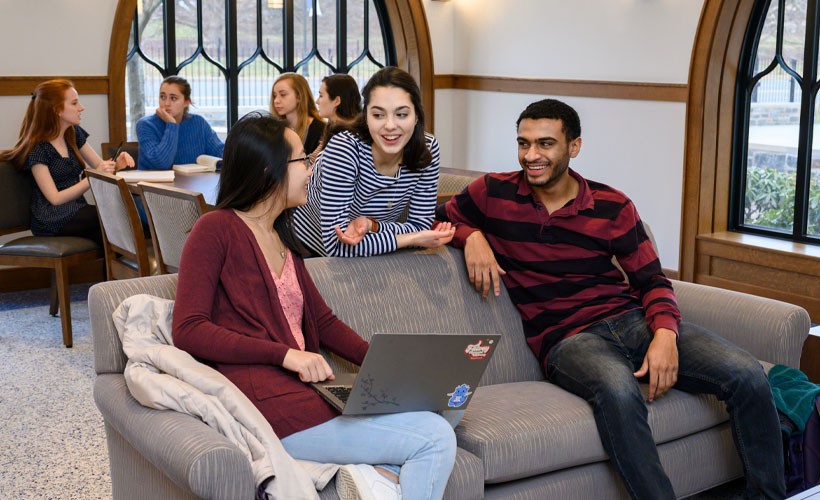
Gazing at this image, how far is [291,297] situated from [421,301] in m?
0.59

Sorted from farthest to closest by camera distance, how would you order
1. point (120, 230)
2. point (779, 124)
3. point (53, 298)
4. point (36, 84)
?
point (36, 84), point (779, 124), point (53, 298), point (120, 230)

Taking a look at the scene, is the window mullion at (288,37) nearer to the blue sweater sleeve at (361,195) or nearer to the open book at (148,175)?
the open book at (148,175)

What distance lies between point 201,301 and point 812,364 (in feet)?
6.88

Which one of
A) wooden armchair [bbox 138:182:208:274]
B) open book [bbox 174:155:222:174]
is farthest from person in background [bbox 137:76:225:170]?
wooden armchair [bbox 138:182:208:274]

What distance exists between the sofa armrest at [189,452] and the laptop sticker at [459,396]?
0.53m

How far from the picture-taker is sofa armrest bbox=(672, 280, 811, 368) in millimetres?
2932

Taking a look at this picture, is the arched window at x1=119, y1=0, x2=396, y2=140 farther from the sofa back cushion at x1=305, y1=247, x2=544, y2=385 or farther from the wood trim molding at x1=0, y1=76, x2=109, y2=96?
the sofa back cushion at x1=305, y1=247, x2=544, y2=385

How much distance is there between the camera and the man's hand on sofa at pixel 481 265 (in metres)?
2.93

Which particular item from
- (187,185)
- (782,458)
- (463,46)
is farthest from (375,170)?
(463,46)

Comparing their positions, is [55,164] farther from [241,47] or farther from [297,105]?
[241,47]

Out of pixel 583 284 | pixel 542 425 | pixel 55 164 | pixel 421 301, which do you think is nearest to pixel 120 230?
pixel 55 164

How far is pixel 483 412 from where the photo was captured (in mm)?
2547

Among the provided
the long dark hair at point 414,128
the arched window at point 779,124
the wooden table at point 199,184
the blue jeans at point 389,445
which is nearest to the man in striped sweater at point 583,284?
the long dark hair at point 414,128

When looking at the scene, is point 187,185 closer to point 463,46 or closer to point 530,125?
point 530,125
